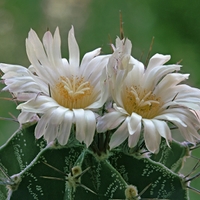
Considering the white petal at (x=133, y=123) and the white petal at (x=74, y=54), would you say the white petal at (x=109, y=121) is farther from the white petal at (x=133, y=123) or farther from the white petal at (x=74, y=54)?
the white petal at (x=74, y=54)

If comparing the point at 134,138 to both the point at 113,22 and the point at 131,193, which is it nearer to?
the point at 131,193

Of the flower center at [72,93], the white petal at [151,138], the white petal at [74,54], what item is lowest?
the white petal at [151,138]

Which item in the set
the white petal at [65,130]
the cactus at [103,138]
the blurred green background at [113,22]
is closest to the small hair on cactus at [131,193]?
the cactus at [103,138]

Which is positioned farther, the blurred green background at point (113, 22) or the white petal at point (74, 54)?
the blurred green background at point (113, 22)

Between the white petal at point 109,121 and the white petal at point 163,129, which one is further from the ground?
the white petal at point 109,121

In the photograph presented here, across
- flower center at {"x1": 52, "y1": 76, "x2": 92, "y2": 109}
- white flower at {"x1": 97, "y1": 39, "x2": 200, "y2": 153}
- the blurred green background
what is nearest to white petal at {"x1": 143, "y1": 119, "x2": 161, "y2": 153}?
white flower at {"x1": 97, "y1": 39, "x2": 200, "y2": 153}

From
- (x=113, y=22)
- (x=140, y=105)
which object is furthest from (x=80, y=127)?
(x=113, y=22)

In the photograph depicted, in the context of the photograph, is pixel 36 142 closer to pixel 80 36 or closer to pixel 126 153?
pixel 126 153

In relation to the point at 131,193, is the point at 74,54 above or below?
above
